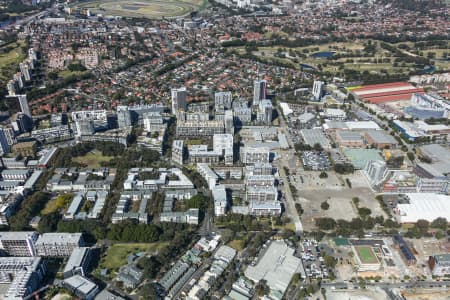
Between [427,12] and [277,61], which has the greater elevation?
[427,12]

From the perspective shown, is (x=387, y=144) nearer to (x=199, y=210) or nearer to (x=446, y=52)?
(x=199, y=210)

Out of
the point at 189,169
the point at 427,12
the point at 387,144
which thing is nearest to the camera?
the point at 189,169

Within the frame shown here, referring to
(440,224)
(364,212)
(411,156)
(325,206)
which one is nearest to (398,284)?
(364,212)

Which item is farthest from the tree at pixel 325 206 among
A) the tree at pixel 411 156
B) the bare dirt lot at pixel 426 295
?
the tree at pixel 411 156

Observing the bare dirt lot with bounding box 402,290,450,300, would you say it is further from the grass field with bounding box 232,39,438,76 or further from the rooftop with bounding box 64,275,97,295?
the grass field with bounding box 232,39,438,76

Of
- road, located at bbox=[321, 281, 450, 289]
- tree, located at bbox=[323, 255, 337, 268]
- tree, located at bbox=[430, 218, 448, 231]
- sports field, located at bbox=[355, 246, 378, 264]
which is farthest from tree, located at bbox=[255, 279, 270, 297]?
tree, located at bbox=[430, 218, 448, 231]

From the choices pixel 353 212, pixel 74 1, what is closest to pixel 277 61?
pixel 353 212

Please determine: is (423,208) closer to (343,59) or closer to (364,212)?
(364,212)
